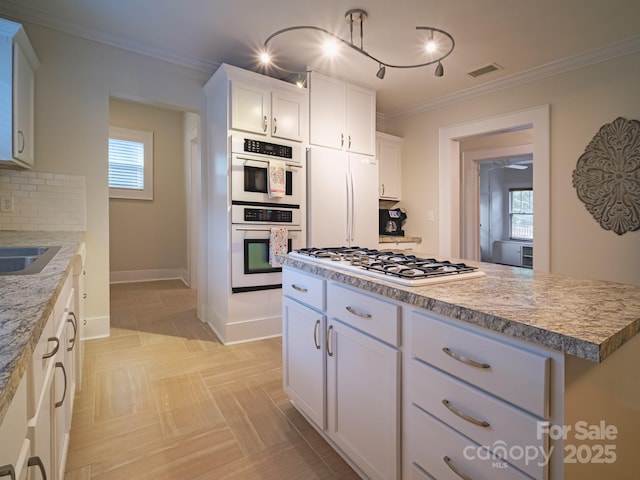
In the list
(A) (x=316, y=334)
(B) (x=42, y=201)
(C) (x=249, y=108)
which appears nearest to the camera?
(A) (x=316, y=334)

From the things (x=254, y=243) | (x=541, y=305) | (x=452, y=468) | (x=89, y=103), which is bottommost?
(x=452, y=468)

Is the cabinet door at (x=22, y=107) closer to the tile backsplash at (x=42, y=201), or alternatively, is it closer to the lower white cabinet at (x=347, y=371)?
the tile backsplash at (x=42, y=201)

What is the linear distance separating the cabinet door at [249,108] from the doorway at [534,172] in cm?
225

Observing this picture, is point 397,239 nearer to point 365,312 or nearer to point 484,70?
point 484,70

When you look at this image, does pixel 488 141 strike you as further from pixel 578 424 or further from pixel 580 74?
pixel 578 424

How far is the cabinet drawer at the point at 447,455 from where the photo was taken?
0.85 meters

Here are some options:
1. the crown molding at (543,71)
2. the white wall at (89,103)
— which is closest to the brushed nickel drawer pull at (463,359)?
the white wall at (89,103)

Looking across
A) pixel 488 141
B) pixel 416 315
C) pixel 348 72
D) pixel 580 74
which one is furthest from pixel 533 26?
pixel 416 315

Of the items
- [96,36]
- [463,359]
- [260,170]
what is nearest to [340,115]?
[260,170]

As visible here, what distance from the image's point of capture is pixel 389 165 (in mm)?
4422

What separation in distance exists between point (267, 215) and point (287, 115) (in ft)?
3.09

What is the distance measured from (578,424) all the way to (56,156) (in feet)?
11.2

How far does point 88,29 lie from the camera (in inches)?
104

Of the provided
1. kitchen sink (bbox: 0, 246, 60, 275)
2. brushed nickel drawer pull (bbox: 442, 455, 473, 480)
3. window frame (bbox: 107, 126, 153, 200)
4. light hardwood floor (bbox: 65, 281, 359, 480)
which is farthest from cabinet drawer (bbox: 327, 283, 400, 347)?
window frame (bbox: 107, 126, 153, 200)
